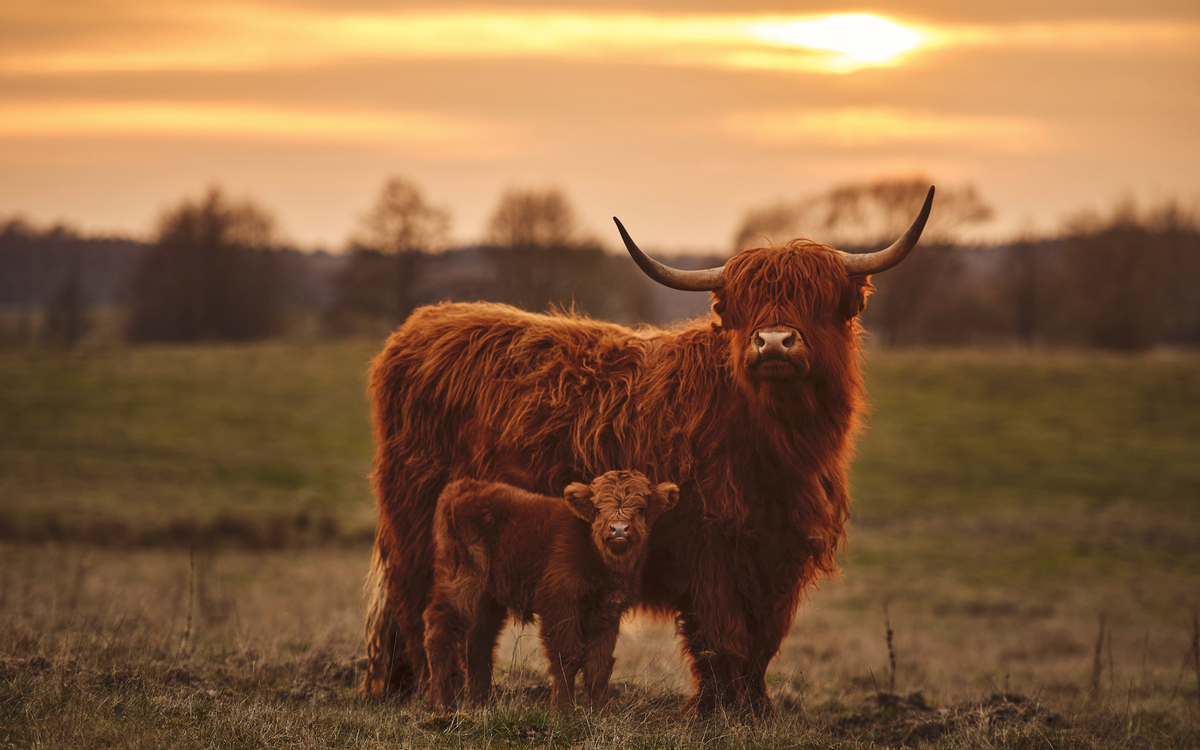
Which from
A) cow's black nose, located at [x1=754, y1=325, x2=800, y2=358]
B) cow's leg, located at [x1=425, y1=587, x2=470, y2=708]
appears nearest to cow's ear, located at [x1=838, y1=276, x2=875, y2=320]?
cow's black nose, located at [x1=754, y1=325, x2=800, y2=358]

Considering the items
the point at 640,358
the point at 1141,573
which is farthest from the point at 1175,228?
the point at 640,358

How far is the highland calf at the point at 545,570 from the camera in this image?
185 inches

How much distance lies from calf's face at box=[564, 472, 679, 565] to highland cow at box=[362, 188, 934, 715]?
18.1 inches

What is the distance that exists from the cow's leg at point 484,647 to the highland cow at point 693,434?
21.1 inches

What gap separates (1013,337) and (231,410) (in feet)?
149

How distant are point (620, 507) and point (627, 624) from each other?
5.61 feet

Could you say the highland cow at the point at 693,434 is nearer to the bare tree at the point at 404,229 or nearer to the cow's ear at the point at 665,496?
the cow's ear at the point at 665,496

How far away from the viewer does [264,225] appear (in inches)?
2032

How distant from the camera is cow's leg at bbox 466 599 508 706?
5.23 m

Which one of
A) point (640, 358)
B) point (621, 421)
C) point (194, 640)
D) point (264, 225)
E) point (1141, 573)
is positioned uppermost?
point (264, 225)

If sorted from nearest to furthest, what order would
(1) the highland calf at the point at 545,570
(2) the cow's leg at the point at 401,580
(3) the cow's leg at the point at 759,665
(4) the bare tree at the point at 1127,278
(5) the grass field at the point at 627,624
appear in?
(1) the highland calf at the point at 545,570 → (5) the grass field at the point at 627,624 → (3) the cow's leg at the point at 759,665 → (2) the cow's leg at the point at 401,580 → (4) the bare tree at the point at 1127,278

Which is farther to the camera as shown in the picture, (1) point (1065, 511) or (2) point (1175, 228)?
(2) point (1175, 228)

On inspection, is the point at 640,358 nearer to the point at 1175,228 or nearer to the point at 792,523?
the point at 792,523

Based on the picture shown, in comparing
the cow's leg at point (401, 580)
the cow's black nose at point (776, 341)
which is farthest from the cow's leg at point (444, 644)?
the cow's black nose at point (776, 341)
